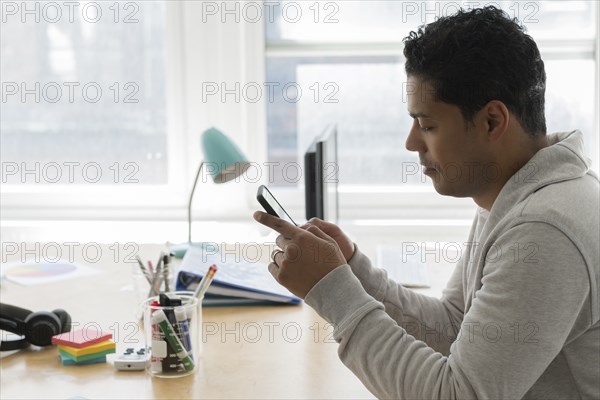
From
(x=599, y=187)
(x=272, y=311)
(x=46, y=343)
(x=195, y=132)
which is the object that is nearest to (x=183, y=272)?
(x=272, y=311)

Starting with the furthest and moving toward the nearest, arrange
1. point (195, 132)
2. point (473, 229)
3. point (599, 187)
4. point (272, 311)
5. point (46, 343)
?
1. point (195, 132)
2. point (272, 311)
3. point (46, 343)
4. point (473, 229)
5. point (599, 187)

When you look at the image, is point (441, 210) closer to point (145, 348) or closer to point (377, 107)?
point (377, 107)

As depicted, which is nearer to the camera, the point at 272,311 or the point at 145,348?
the point at 145,348

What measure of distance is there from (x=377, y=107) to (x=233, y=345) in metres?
1.47

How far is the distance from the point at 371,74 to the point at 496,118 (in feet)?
5.58

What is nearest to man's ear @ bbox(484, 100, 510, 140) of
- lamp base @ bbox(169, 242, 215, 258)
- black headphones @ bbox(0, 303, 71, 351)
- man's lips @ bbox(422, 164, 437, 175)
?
man's lips @ bbox(422, 164, 437, 175)

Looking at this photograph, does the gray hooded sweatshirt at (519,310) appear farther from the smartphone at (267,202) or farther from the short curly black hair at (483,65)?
the smartphone at (267,202)

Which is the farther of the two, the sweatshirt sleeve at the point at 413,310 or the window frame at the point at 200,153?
the window frame at the point at 200,153

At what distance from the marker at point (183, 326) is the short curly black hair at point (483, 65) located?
55cm

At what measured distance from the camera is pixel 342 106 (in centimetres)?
275

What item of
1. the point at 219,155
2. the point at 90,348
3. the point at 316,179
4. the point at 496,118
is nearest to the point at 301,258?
the point at 496,118

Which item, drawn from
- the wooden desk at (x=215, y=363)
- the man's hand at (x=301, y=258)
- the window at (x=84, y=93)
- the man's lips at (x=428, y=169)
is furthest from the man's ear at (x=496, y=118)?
the window at (x=84, y=93)

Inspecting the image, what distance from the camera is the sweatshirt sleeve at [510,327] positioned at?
94 cm

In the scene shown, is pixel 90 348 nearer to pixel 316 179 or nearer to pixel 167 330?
pixel 167 330
